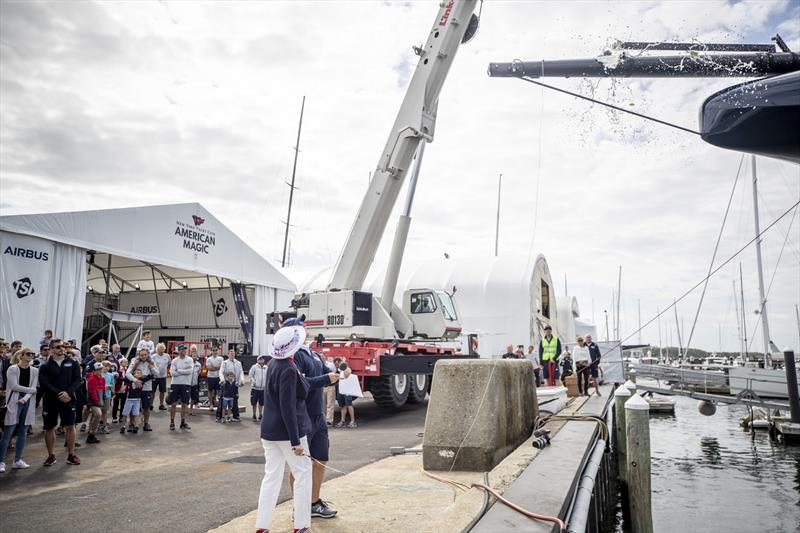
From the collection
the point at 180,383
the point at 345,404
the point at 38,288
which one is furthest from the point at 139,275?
the point at 345,404

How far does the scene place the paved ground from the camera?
212 inches

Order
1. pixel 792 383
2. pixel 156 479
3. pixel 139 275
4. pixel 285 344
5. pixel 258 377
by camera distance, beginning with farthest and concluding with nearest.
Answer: pixel 139 275
pixel 792 383
pixel 258 377
pixel 156 479
pixel 285 344

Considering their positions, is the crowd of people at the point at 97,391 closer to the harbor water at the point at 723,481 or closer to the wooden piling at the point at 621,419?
the wooden piling at the point at 621,419

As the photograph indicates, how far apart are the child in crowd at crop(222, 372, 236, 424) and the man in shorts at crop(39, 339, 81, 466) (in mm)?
4690

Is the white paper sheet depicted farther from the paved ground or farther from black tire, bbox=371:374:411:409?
black tire, bbox=371:374:411:409

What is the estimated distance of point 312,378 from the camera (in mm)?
4820

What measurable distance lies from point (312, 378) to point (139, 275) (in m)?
28.1

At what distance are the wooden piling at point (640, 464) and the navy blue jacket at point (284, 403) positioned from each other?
4.42 meters

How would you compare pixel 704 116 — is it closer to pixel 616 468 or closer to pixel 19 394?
pixel 616 468

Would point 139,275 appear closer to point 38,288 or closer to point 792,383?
point 38,288

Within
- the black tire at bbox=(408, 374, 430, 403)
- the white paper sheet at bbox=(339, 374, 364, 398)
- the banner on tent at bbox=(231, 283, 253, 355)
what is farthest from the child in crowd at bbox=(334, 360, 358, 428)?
the banner on tent at bbox=(231, 283, 253, 355)

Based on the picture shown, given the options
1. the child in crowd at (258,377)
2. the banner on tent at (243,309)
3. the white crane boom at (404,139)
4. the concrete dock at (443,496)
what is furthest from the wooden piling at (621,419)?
the banner on tent at (243,309)

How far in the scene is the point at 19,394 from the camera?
7.87 metres

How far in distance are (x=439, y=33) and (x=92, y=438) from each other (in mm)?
11920
